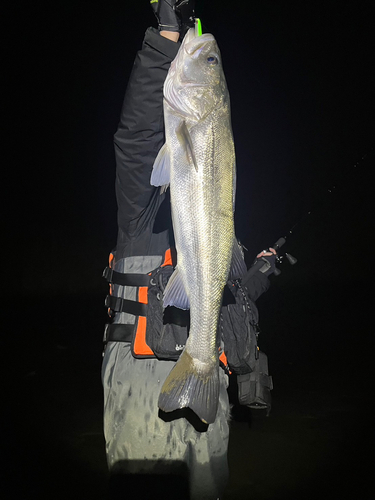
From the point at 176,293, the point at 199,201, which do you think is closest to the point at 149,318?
the point at 176,293

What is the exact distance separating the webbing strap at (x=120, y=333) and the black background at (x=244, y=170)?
293cm

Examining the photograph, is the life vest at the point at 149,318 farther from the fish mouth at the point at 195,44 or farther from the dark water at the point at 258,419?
the fish mouth at the point at 195,44

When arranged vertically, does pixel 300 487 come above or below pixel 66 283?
above

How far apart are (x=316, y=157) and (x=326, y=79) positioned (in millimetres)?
2023

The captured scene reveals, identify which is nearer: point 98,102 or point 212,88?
point 212,88

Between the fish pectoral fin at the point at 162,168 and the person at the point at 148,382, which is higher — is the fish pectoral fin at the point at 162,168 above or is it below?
above

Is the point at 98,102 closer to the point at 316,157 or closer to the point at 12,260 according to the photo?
the point at 12,260

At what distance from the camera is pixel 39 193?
823cm

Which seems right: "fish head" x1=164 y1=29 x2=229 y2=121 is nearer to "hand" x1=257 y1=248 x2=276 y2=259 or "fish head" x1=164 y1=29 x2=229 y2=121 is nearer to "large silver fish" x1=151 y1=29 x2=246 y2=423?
"large silver fish" x1=151 y1=29 x2=246 y2=423

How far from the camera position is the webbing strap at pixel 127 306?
5.14ft

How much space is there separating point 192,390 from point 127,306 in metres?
0.50

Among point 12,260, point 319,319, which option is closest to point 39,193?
point 12,260

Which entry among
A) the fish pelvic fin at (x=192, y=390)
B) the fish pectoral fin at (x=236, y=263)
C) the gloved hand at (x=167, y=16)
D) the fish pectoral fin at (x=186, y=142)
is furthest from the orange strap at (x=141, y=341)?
the gloved hand at (x=167, y=16)

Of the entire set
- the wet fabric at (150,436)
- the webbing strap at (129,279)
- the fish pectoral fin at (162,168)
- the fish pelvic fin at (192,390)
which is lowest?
the wet fabric at (150,436)
